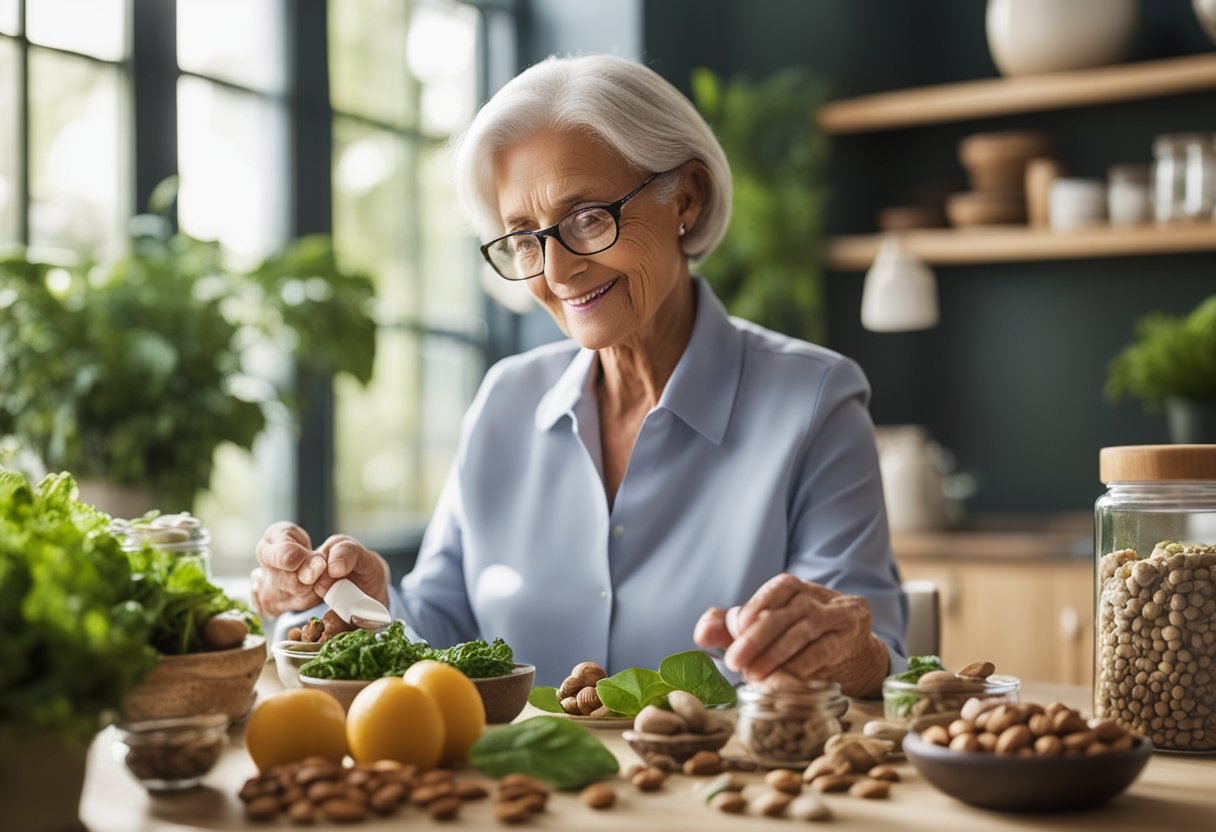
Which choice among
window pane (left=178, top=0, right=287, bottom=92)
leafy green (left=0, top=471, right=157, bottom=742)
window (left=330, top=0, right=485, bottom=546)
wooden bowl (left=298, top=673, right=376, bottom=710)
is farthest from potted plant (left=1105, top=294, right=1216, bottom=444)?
leafy green (left=0, top=471, right=157, bottom=742)

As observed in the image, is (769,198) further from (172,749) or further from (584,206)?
(172,749)

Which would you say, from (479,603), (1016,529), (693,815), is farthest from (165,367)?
(1016,529)

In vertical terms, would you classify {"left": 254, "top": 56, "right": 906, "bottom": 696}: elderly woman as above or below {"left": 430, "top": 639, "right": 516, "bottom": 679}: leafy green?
above

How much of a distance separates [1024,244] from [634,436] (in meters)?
3.05

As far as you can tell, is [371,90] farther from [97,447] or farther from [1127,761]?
[1127,761]

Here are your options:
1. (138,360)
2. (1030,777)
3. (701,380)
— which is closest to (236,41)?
(138,360)

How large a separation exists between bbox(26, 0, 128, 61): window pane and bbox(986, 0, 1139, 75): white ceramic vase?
2821 mm

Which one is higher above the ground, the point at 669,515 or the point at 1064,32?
the point at 1064,32

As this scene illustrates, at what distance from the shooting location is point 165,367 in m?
2.65

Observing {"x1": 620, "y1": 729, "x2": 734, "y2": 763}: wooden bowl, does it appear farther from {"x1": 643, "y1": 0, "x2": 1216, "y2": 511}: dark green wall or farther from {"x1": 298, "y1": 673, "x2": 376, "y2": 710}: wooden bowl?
{"x1": 643, "y1": 0, "x2": 1216, "y2": 511}: dark green wall

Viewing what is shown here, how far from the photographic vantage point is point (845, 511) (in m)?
1.79

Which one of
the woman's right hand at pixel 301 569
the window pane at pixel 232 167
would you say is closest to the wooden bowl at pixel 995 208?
the window pane at pixel 232 167

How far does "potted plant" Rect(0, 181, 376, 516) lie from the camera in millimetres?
2631

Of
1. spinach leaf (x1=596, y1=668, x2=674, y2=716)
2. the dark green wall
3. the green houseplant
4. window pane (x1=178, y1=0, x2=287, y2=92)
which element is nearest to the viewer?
spinach leaf (x1=596, y1=668, x2=674, y2=716)
